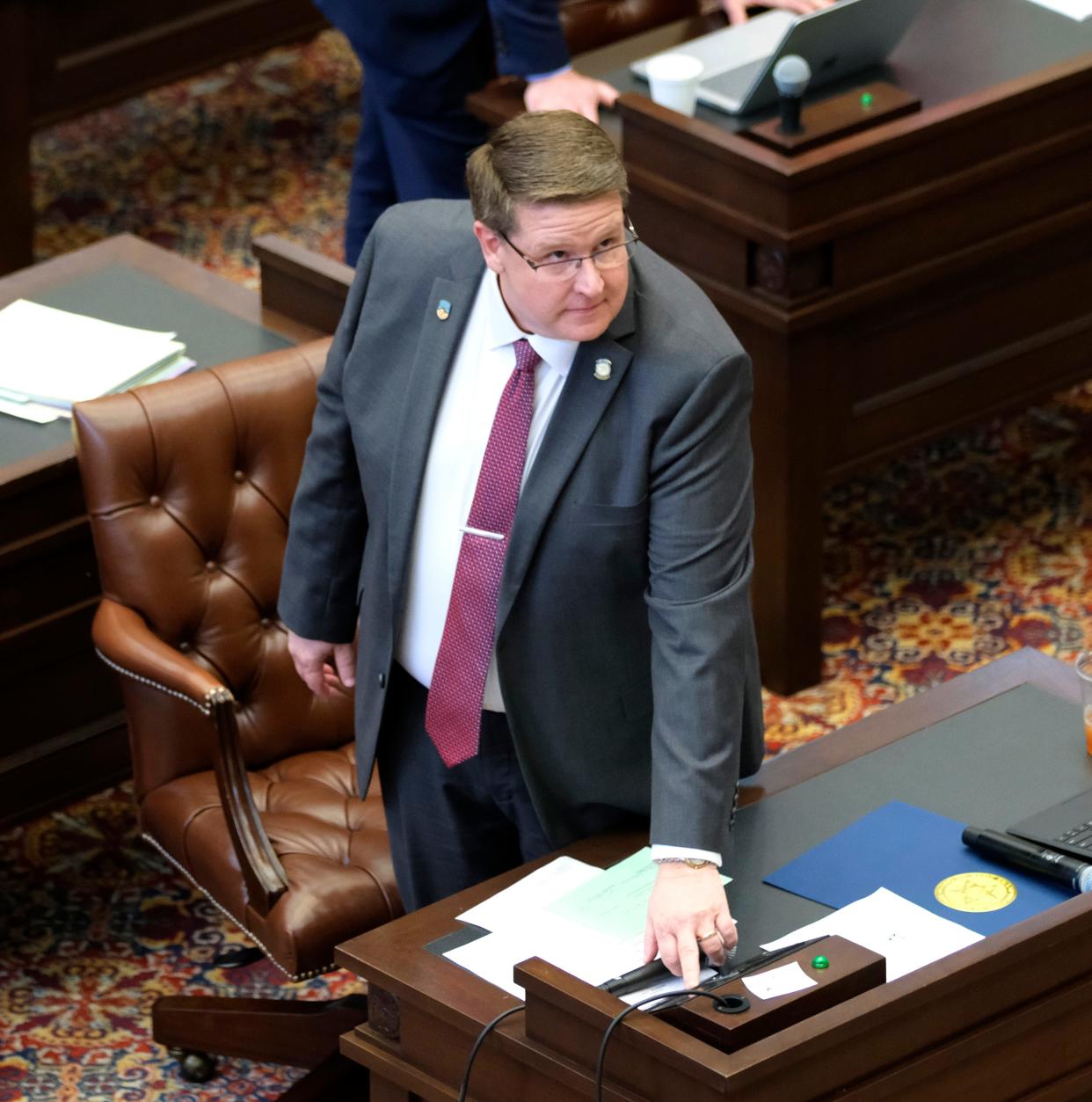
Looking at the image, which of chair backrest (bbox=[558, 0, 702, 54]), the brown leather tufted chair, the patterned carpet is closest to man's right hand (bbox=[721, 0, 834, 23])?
chair backrest (bbox=[558, 0, 702, 54])

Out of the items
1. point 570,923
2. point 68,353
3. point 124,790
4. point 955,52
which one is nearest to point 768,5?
point 955,52

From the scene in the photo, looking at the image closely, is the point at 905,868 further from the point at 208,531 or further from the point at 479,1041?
the point at 208,531

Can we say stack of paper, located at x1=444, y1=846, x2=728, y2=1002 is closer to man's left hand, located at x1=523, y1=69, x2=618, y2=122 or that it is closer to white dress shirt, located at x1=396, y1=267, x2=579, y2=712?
white dress shirt, located at x1=396, y1=267, x2=579, y2=712

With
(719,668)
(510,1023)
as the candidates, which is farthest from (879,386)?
(510,1023)

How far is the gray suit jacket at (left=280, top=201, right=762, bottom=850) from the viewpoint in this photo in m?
2.60

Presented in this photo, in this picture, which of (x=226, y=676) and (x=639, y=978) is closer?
(x=639, y=978)

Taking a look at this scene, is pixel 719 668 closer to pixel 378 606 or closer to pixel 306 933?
pixel 378 606

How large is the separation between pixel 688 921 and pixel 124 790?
2183mm

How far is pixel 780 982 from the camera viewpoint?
7.67ft

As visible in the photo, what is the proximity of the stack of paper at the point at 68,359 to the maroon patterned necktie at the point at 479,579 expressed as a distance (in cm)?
123

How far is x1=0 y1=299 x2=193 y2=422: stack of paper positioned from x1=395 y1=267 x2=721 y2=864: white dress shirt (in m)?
1.18

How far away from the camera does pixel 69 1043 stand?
12.2 ft

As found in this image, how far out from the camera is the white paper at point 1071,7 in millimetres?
4844

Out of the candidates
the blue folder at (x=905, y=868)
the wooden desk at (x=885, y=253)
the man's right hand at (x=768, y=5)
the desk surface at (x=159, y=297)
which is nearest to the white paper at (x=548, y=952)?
the blue folder at (x=905, y=868)
